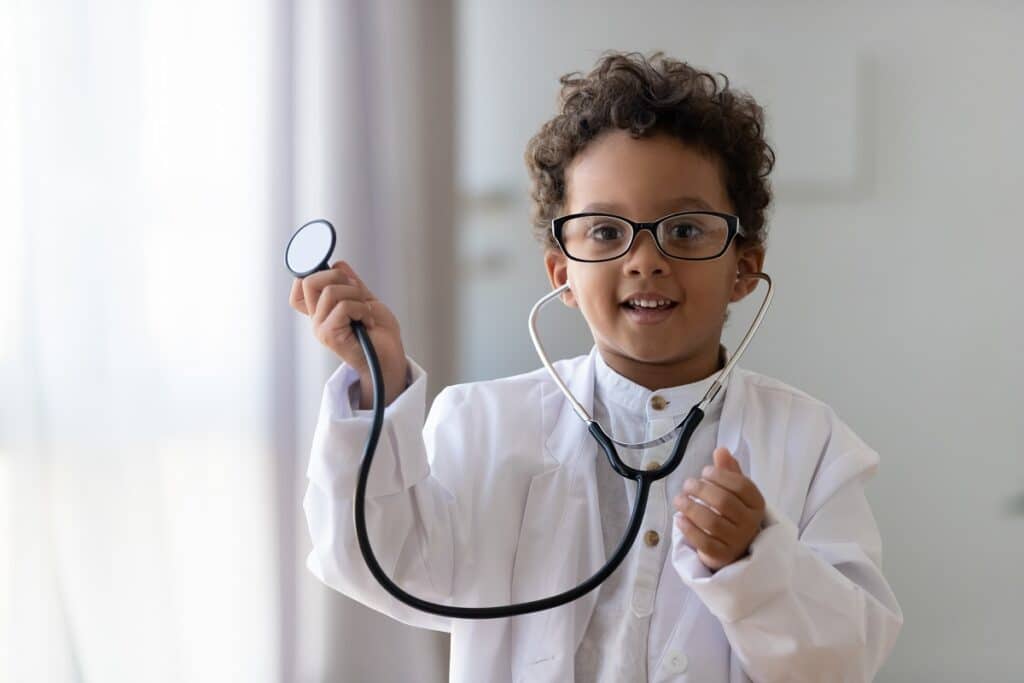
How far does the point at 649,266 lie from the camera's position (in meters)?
0.93

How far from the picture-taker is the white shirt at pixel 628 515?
92cm

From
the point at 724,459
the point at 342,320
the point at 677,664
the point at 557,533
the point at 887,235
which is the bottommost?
the point at 677,664

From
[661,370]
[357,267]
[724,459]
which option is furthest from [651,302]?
[357,267]

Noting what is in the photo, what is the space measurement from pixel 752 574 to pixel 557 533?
224 mm

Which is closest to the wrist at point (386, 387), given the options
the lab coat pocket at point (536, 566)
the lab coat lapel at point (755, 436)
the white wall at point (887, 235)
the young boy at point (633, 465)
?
the young boy at point (633, 465)

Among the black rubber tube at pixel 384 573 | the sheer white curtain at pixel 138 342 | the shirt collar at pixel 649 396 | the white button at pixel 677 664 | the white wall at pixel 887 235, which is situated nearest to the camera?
the black rubber tube at pixel 384 573

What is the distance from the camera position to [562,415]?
1042 mm

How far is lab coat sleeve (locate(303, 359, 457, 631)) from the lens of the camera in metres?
0.84

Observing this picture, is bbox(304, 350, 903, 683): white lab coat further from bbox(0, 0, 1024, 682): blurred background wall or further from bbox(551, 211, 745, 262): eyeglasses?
bbox(0, 0, 1024, 682): blurred background wall

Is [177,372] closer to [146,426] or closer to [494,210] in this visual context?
[146,426]

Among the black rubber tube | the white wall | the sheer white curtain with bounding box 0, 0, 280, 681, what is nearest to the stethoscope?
the black rubber tube

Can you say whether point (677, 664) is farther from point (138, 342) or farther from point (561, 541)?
point (138, 342)

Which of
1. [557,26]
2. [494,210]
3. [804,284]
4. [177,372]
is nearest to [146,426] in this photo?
[177,372]

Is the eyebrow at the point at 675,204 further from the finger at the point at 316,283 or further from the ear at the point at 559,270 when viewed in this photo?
the finger at the point at 316,283
